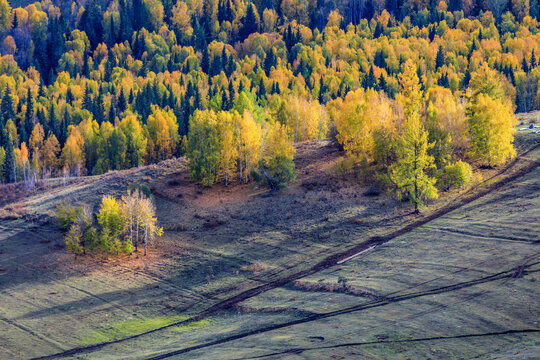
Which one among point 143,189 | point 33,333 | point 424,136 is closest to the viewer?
point 33,333

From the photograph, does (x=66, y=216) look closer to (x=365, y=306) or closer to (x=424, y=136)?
(x=365, y=306)

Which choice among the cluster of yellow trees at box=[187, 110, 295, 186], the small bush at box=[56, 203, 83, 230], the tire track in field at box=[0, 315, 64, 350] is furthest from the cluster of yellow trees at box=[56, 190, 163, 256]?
the cluster of yellow trees at box=[187, 110, 295, 186]

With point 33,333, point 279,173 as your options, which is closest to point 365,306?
point 33,333

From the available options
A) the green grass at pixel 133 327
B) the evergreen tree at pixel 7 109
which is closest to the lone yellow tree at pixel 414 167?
the green grass at pixel 133 327

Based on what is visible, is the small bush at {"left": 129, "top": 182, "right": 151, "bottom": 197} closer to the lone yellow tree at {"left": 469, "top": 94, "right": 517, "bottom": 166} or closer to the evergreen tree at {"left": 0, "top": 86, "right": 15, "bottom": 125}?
the lone yellow tree at {"left": 469, "top": 94, "right": 517, "bottom": 166}

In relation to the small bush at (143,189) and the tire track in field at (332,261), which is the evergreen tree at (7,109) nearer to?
the small bush at (143,189)

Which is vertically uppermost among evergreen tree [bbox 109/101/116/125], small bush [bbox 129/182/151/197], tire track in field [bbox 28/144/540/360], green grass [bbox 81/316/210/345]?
evergreen tree [bbox 109/101/116/125]
